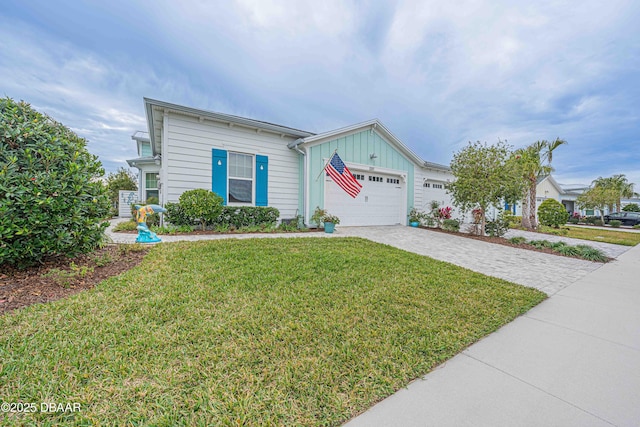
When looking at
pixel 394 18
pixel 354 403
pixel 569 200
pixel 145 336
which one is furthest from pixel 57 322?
pixel 569 200

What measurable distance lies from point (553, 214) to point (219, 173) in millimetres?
17663

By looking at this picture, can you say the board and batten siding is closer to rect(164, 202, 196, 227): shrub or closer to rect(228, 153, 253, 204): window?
rect(228, 153, 253, 204): window

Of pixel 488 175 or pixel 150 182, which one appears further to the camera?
pixel 150 182

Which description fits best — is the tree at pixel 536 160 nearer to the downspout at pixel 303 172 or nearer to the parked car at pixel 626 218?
the downspout at pixel 303 172

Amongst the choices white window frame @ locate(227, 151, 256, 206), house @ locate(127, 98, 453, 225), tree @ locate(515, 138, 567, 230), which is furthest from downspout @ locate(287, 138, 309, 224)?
tree @ locate(515, 138, 567, 230)

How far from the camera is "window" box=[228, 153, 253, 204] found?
815 centimetres

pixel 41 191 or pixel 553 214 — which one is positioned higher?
pixel 41 191

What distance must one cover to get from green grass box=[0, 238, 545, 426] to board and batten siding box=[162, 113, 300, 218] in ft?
14.1

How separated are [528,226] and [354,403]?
17.2 m

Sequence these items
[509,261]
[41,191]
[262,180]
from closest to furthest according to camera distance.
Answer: [41,191]
[509,261]
[262,180]

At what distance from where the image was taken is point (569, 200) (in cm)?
2938

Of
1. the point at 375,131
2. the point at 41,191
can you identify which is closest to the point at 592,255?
the point at 375,131

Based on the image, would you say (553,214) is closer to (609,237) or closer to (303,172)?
(609,237)

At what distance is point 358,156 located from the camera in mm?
9984
